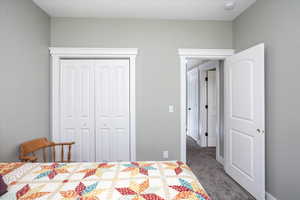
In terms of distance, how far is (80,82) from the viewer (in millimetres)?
2666

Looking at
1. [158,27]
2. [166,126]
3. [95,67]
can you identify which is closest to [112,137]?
[166,126]

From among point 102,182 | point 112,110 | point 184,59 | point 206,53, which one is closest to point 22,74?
point 112,110

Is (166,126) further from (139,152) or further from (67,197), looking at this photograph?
(67,197)

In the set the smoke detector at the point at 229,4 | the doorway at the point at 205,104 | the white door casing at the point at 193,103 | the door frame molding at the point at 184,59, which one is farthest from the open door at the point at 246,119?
the white door casing at the point at 193,103

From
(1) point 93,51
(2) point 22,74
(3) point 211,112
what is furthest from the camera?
(3) point 211,112

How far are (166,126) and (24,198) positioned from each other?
2022 mm

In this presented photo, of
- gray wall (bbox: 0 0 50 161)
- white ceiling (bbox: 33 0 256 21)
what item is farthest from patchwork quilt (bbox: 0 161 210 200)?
white ceiling (bbox: 33 0 256 21)

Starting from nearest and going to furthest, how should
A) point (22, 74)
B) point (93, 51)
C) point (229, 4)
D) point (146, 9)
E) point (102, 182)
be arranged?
point (102, 182)
point (22, 74)
point (229, 4)
point (146, 9)
point (93, 51)

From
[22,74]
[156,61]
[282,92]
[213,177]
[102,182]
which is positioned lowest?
[213,177]

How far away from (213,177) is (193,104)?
2.84 metres

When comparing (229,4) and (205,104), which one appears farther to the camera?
(205,104)

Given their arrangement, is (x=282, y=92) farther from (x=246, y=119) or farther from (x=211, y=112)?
(x=211, y=112)

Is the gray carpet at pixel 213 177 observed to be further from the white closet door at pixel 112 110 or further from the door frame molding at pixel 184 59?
the white closet door at pixel 112 110

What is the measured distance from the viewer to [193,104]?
5223mm
